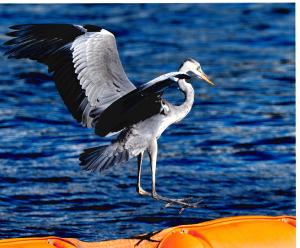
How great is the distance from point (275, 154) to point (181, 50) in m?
3.74

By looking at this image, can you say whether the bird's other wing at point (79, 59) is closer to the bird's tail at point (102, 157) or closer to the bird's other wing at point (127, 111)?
the bird's other wing at point (127, 111)

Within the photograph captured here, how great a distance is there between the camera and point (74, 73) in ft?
22.3

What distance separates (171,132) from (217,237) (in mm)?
5088

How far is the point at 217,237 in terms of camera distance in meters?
6.21

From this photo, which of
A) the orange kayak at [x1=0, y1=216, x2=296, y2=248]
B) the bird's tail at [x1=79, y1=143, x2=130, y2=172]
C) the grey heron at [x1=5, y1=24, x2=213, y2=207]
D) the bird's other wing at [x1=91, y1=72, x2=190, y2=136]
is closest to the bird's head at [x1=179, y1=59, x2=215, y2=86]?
the grey heron at [x1=5, y1=24, x2=213, y2=207]

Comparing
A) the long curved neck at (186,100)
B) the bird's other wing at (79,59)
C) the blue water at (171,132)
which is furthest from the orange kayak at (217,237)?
the blue water at (171,132)

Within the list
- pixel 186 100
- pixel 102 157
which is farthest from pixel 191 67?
pixel 102 157

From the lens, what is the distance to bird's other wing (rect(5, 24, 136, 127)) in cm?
671

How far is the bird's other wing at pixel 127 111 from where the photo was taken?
20.6ft

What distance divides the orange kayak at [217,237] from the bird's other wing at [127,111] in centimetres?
81

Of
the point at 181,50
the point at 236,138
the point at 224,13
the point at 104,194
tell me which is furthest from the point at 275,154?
the point at 224,13

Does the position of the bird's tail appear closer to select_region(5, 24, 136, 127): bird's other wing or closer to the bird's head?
select_region(5, 24, 136, 127): bird's other wing

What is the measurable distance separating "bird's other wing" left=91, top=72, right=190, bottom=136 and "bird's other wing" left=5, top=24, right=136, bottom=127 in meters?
0.10

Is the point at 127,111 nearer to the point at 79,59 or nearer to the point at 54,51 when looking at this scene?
the point at 79,59
